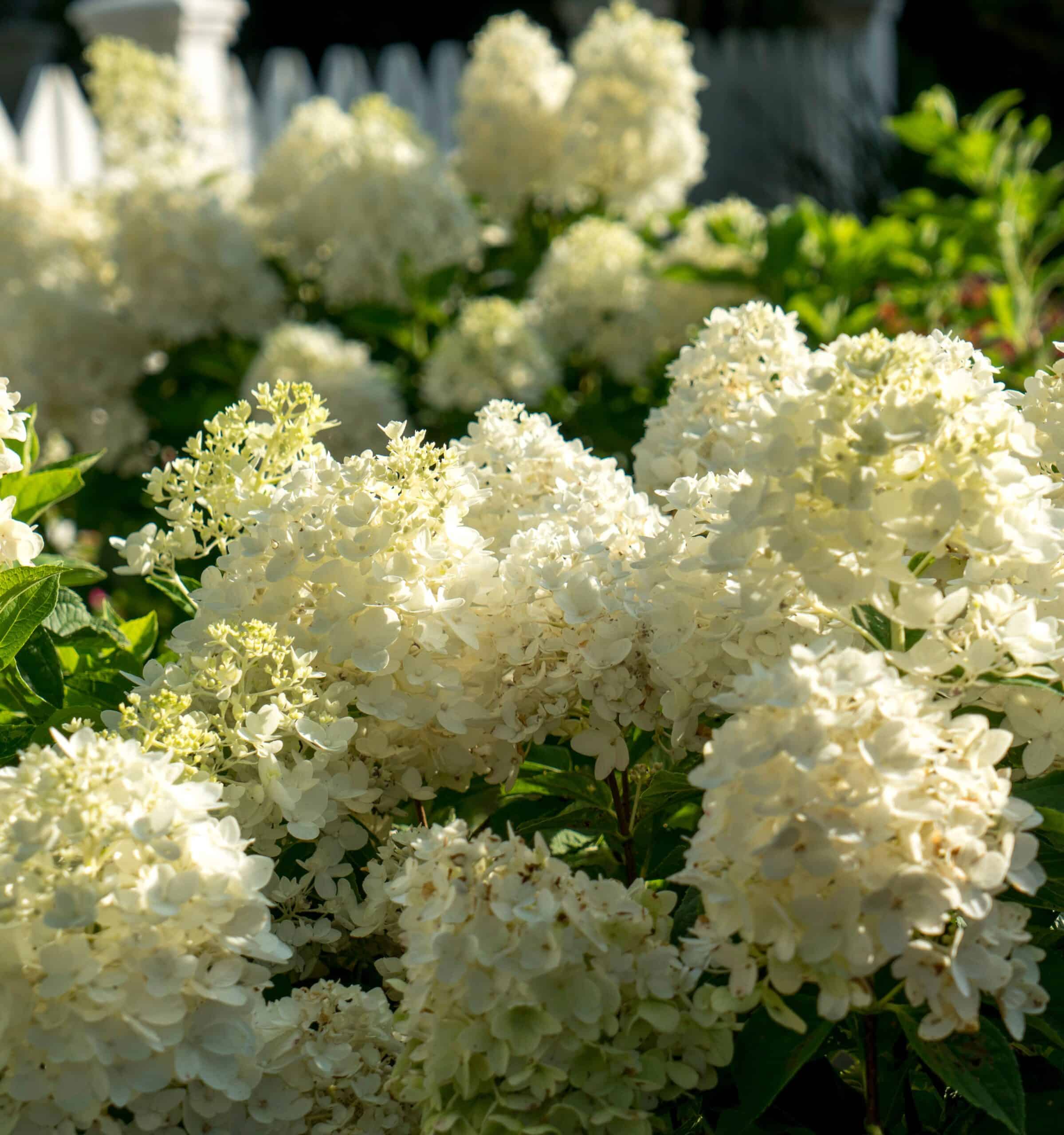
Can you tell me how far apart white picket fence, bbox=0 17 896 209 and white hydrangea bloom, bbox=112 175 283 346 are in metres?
2.01

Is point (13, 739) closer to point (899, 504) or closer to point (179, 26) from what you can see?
point (899, 504)

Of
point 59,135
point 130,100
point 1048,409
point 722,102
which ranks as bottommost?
point 722,102

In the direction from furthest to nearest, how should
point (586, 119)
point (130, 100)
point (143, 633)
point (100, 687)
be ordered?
point (130, 100)
point (586, 119)
point (143, 633)
point (100, 687)

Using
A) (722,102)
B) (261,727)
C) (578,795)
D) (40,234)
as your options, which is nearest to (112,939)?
(261,727)

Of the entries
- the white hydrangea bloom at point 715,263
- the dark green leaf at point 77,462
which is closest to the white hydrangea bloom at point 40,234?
the white hydrangea bloom at point 715,263

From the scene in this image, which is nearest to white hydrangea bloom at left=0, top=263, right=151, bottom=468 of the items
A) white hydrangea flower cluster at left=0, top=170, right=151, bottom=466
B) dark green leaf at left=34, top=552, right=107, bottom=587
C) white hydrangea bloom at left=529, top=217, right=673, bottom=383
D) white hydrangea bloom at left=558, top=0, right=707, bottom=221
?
white hydrangea flower cluster at left=0, top=170, right=151, bottom=466

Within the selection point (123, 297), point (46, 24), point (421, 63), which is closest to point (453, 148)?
point (123, 297)

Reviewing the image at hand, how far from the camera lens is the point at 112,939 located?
70 cm

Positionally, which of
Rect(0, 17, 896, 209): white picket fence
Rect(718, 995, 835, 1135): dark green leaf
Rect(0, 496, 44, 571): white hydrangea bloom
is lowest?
Rect(0, 17, 896, 209): white picket fence

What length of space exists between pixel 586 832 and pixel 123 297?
2.13 m

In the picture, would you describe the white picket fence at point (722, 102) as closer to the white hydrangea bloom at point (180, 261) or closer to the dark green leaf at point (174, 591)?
the white hydrangea bloom at point (180, 261)

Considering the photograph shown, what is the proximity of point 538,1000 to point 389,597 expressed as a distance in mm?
292

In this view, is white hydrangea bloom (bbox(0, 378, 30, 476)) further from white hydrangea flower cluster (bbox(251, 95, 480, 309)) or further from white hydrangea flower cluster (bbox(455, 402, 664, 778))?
white hydrangea flower cluster (bbox(251, 95, 480, 309))

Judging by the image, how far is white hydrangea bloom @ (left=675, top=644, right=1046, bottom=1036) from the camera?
633 mm
